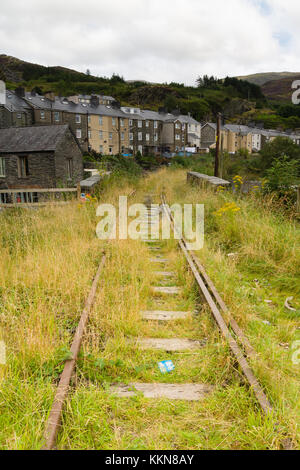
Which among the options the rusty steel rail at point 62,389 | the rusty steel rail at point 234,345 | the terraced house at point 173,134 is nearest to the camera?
the rusty steel rail at point 62,389

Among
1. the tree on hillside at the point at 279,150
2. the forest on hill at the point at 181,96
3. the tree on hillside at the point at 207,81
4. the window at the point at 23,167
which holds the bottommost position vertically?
the window at the point at 23,167

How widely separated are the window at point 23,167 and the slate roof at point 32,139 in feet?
2.85

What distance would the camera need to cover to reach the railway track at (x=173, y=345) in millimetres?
2344

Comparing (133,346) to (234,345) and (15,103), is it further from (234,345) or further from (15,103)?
(15,103)

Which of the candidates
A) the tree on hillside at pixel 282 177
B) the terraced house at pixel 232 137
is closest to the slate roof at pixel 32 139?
the tree on hillside at pixel 282 177

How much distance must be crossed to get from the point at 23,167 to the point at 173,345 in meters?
32.2

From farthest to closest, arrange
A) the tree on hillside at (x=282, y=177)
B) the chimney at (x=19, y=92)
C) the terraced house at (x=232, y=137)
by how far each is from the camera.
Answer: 1. the terraced house at (x=232, y=137)
2. the chimney at (x=19, y=92)
3. the tree on hillside at (x=282, y=177)

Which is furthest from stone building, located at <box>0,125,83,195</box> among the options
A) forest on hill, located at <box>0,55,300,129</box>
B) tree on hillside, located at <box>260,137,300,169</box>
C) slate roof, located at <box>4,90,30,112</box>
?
forest on hill, located at <box>0,55,300,129</box>

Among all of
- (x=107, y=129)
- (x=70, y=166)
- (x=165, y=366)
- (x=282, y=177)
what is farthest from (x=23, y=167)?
(x=107, y=129)

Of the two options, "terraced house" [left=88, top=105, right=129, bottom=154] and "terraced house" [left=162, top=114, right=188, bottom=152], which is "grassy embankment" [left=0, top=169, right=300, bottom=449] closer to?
"terraced house" [left=88, top=105, right=129, bottom=154]

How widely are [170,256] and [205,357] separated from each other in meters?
3.18

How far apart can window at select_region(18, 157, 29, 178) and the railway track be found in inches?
1182

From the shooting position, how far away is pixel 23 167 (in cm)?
3184

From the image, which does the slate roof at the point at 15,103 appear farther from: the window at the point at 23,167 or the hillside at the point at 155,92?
the hillside at the point at 155,92
